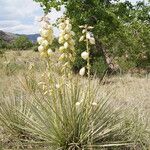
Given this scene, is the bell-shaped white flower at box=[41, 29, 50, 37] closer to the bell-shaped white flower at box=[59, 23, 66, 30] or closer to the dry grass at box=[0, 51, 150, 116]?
the bell-shaped white flower at box=[59, 23, 66, 30]

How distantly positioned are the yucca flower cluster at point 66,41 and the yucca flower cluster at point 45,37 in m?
0.09

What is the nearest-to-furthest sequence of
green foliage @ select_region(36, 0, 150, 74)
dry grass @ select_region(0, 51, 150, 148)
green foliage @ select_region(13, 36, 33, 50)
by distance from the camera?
dry grass @ select_region(0, 51, 150, 148) < green foliage @ select_region(36, 0, 150, 74) < green foliage @ select_region(13, 36, 33, 50)

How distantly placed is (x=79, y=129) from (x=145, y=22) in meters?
12.2

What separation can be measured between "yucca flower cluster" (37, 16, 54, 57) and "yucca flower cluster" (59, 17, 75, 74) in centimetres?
9

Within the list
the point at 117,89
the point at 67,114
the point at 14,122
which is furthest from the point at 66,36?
the point at 117,89

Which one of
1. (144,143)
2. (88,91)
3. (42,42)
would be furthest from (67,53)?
(144,143)

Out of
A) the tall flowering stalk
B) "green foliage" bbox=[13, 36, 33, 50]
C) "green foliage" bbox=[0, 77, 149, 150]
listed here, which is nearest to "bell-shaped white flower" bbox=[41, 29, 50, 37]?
the tall flowering stalk

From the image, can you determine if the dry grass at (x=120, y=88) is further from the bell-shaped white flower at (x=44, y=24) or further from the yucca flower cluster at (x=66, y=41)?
the bell-shaped white flower at (x=44, y=24)

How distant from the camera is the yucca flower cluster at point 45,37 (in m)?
3.99

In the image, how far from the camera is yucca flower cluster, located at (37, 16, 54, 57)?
3994 millimetres

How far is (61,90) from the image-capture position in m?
4.27

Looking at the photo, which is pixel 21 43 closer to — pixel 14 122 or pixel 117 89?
pixel 117 89

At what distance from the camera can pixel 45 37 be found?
403cm

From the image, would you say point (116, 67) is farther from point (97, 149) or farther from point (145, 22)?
point (97, 149)
